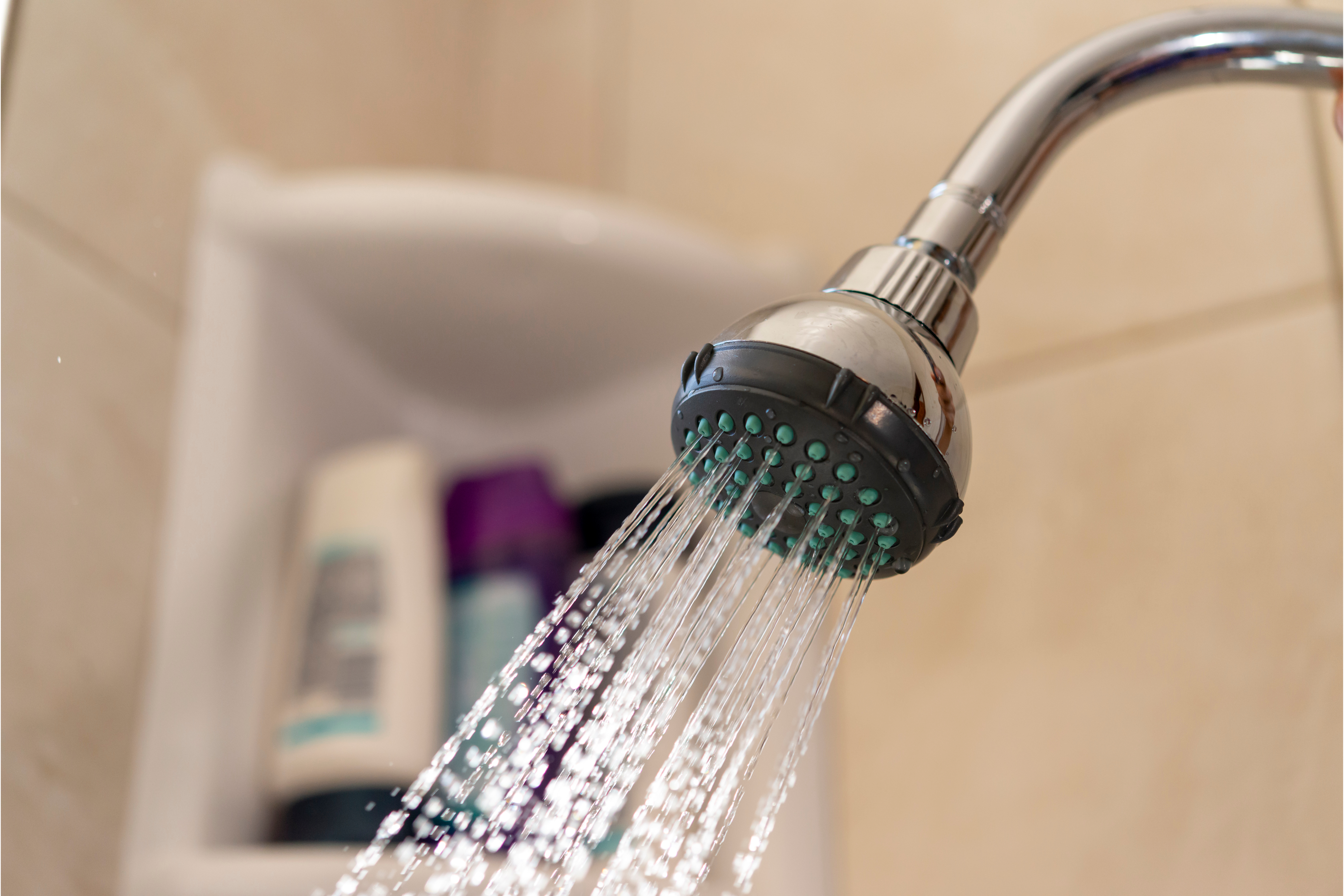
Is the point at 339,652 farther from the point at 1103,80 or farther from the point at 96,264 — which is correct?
the point at 1103,80

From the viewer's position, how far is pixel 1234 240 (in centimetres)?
41

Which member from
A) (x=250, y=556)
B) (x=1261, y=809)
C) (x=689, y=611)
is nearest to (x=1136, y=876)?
(x=1261, y=809)

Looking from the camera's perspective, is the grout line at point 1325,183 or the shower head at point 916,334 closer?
the shower head at point 916,334

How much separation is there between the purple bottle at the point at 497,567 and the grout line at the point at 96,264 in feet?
0.52

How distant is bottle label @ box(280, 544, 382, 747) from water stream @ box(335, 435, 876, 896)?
0.31ft

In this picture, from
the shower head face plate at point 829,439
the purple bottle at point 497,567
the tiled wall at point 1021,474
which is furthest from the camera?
the purple bottle at point 497,567

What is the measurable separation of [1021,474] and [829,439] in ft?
0.87

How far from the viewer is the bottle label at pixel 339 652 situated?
43 cm

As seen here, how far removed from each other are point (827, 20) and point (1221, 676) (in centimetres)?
38

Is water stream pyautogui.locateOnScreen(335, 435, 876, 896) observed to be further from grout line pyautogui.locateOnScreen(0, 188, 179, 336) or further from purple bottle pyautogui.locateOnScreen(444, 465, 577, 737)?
grout line pyautogui.locateOnScreen(0, 188, 179, 336)

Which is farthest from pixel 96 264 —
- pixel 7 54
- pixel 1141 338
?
pixel 1141 338

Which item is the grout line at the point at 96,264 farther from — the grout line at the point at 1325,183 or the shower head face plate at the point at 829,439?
the grout line at the point at 1325,183

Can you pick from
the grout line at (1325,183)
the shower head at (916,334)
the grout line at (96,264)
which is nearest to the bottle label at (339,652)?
the grout line at (96,264)

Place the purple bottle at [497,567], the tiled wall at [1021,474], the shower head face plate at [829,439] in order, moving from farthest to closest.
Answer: the purple bottle at [497,567], the tiled wall at [1021,474], the shower head face plate at [829,439]
